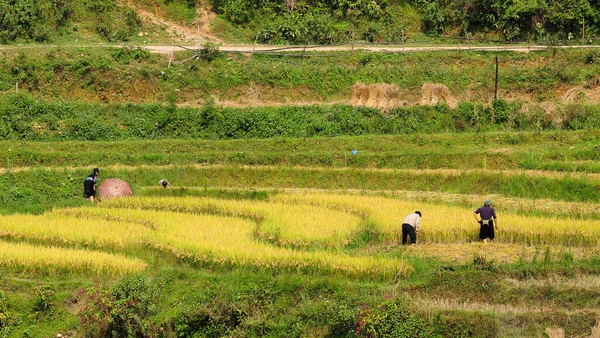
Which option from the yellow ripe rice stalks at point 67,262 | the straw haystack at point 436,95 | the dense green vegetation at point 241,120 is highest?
the straw haystack at point 436,95

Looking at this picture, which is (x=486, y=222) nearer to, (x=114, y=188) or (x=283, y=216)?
(x=283, y=216)

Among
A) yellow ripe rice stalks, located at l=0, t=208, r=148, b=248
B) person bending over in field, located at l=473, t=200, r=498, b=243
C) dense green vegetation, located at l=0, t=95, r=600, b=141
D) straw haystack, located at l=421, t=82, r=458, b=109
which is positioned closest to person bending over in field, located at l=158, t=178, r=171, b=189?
yellow ripe rice stalks, located at l=0, t=208, r=148, b=248

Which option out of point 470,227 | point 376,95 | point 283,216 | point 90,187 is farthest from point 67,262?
point 376,95

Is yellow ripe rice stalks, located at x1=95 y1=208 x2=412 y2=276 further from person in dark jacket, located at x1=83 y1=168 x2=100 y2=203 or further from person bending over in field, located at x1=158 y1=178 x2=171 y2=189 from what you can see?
person bending over in field, located at x1=158 y1=178 x2=171 y2=189

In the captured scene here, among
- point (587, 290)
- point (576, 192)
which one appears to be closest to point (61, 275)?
point (587, 290)

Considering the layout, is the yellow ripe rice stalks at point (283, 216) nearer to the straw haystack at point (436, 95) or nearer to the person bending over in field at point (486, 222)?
the person bending over in field at point (486, 222)

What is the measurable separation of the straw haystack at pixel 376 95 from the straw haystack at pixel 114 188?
8346mm

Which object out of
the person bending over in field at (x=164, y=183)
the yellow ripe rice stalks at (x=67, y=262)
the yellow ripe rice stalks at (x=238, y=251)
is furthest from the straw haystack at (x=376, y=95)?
the yellow ripe rice stalks at (x=67, y=262)

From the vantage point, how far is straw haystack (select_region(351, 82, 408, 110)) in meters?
26.4

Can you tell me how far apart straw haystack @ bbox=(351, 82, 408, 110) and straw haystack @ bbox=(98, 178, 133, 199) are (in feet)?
27.4

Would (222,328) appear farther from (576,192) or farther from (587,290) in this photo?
(576,192)

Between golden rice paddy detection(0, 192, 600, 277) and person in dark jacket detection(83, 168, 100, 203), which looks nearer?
golden rice paddy detection(0, 192, 600, 277)

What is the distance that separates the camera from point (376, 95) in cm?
2655

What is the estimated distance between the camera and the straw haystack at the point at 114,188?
20.3 metres
